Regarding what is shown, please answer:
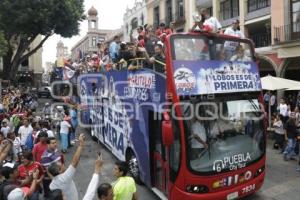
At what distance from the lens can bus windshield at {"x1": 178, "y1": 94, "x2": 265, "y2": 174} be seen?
25.8 feet

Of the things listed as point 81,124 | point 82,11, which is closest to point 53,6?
point 82,11

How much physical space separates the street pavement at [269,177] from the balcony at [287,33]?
7535 mm

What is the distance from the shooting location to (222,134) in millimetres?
8133

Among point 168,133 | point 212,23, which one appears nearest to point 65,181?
point 168,133

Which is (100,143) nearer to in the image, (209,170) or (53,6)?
(209,170)

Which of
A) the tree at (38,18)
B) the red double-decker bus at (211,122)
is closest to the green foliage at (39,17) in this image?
the tree at (38,18)

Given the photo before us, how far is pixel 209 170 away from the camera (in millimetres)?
7895

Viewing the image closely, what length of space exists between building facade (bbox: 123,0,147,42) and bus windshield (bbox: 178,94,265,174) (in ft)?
107

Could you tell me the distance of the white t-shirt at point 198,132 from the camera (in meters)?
7.85

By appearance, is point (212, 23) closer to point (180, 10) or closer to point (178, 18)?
point (178, 18)

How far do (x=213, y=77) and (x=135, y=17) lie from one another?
36.4 m

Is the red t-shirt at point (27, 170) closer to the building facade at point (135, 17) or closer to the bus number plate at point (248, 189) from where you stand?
the bus number plate at point (248, 189)

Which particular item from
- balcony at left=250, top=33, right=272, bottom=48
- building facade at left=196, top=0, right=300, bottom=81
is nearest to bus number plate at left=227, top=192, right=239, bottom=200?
building facade at left=196, top=0, right=300, bottom=81

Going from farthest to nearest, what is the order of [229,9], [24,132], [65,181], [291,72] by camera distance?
1. [229,9]
2. [291,72]
3. [24,132]
4. [65,181]
